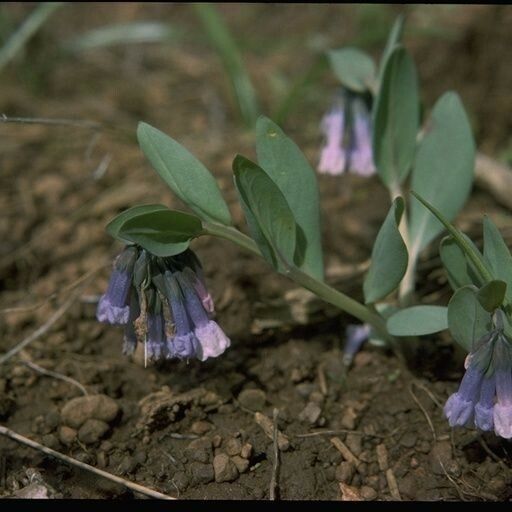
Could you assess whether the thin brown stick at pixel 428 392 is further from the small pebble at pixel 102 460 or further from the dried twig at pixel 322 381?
the small pebble at pixel 102 460

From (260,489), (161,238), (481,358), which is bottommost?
(260,489)

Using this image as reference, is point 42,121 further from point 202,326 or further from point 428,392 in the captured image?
point 428,392

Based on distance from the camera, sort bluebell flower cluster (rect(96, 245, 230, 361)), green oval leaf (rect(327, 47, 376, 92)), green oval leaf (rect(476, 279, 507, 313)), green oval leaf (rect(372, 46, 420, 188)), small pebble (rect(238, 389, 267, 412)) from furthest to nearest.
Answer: green oval leaf (rect(327, 47, 376, 92)) → green oval leaf (rect(372, 46, 420, 188)) → small pebble (rect(238, 389, 267, 412)) → bluebell flower cluster (rect(96, 245, 230, 361)) → green oval leaf (rect(476, 279, 507, 313))

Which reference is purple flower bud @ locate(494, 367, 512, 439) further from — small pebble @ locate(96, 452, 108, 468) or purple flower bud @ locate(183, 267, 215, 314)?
small pebble @ locate(96, 452, 108, 468)

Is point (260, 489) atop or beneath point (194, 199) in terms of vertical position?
beneath

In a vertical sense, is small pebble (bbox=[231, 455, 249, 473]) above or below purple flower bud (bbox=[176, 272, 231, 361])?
below

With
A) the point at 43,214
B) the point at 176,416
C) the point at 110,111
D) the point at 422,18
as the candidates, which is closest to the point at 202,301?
the point at 176,416

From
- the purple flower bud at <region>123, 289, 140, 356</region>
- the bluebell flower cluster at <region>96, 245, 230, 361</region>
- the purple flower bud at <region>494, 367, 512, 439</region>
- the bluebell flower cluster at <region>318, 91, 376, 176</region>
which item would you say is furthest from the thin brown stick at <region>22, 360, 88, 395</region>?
the purple flower bud at <region>494, 367, 512, 439</region>

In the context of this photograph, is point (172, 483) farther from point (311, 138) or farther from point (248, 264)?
point (311, 138)
